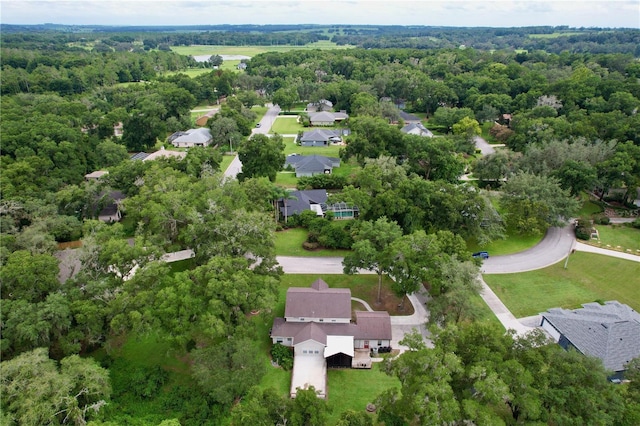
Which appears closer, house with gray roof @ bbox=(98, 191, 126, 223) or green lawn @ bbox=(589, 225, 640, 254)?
green lawn @ bbox=(589, 225, 640, 254)

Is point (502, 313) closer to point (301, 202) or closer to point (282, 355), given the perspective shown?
point (282, 355)

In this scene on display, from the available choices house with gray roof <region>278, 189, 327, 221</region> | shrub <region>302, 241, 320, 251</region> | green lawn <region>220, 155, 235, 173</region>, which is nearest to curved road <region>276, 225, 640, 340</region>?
shrub <region>302, 241, 320, 251</region>

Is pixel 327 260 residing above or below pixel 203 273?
below

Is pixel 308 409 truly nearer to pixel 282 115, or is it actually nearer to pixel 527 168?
pixel 527 168

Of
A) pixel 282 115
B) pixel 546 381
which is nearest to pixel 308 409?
pixel 546 381

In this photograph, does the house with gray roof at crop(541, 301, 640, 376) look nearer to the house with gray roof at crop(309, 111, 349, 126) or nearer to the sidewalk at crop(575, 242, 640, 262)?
the sidewalk at crop(575, 242, 640, 262)
